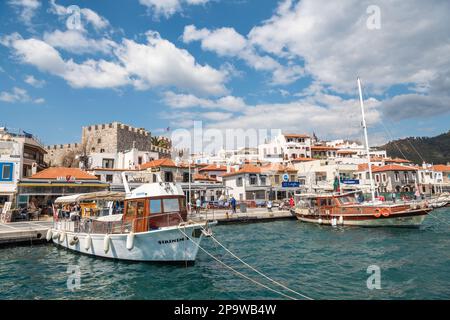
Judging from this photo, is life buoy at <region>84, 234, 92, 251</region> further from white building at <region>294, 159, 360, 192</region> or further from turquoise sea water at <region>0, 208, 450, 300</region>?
white building at <region>294, 159, 360, 192</region>

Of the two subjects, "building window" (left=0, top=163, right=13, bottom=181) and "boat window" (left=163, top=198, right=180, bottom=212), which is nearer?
"boat window" (left=163, top=198, right=180, bottom=212)

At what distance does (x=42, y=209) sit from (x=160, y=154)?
31.4 metres

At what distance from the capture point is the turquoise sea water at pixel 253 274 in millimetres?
10289

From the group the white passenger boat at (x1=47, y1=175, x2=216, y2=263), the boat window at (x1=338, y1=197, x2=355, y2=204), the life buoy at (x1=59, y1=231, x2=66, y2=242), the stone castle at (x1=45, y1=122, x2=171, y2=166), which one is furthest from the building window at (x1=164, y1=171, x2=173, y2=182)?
the white passenger boat at (x1=47, y1=175, x2=216, y2=263)

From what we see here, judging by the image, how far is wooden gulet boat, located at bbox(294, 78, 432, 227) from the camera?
80.4 feet

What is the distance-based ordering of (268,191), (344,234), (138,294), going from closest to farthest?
(138,294) < (344,234) < (268,191)

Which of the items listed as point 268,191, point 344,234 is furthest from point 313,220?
point 268,191

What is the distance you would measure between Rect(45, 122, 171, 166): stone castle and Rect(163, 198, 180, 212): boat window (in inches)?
1710

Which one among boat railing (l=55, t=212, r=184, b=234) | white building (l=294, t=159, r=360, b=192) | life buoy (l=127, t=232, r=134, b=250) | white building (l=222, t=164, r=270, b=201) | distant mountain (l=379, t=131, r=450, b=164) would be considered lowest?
life buoy (l=127, t=232, r=134, b=250)

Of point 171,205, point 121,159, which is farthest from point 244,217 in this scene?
point 121,159

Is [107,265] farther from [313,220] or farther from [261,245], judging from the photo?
[313,220]

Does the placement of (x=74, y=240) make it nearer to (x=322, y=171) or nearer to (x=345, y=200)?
(x=345, y=200)

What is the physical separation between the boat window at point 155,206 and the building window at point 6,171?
22572 millimetres

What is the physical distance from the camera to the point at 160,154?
197 feet
